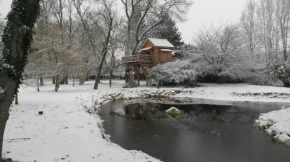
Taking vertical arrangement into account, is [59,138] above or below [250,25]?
below

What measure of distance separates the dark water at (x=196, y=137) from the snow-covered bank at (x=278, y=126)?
389mm

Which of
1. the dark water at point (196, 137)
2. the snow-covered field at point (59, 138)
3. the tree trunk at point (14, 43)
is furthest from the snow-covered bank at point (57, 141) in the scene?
the tree trunk at point (14, 43)

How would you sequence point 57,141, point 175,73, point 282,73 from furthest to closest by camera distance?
point 175,73 → point 282,73 → point 57,141

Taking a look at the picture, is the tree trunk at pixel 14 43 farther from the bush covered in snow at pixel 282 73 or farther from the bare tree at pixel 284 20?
the bare tree at pixel 284 20

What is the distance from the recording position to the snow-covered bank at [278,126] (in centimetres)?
805

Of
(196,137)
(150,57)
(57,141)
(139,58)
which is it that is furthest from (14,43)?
(150,57)

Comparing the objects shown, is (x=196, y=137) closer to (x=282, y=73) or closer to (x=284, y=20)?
(x=282, y=73)

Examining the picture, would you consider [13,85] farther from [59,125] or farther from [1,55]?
[59,125]

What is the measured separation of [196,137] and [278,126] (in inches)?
150

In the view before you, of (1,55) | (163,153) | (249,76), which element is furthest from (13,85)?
(249,76)

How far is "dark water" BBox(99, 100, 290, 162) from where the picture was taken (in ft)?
21.5

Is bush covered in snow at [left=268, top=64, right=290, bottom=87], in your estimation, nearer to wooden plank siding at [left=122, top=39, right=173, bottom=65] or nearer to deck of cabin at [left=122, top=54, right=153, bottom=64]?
wooden plank siding at [left=122, top=39, right=173, bottom=65]

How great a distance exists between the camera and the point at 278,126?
29.3 feet

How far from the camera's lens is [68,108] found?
11.8 m
